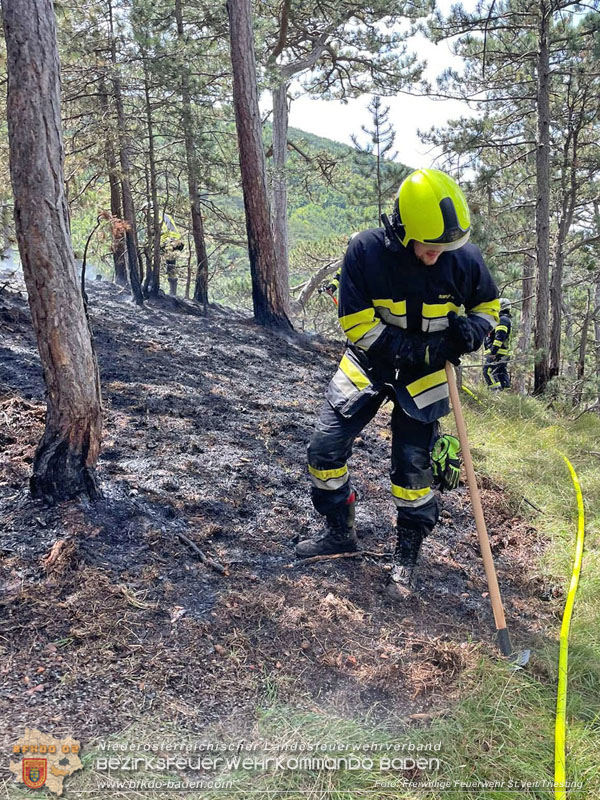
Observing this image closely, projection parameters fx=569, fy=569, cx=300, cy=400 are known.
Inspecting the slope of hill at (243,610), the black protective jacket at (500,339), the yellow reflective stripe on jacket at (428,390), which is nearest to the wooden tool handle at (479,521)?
the yellow reflective stripe on jacket at (428,390)

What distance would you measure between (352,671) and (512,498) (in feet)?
8.79

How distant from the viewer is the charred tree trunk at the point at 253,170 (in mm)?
8523

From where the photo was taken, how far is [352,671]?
97.8 inches

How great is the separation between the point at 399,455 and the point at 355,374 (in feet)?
1.64

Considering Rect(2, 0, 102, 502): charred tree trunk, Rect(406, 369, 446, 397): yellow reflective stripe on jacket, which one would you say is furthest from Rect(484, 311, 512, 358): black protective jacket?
Rect(2, 0, 102, 502): charred tree trunk

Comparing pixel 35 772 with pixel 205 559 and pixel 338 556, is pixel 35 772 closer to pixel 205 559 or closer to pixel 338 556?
pixel 205 559

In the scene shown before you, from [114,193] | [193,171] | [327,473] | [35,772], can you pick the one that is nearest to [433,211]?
[327,473]

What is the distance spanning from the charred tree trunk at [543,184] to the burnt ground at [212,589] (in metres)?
5.85

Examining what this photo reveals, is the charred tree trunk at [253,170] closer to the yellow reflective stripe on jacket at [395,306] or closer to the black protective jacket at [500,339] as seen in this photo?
the black protective jacket at [500,339]

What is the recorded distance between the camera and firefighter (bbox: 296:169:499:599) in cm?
270

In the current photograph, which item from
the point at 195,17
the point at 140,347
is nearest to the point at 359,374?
the point at 140,347

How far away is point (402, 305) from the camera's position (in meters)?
2.92

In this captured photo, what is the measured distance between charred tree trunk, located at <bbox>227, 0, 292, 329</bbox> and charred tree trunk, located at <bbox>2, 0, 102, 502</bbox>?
6111 mm

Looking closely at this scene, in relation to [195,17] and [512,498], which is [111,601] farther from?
[195,17]
